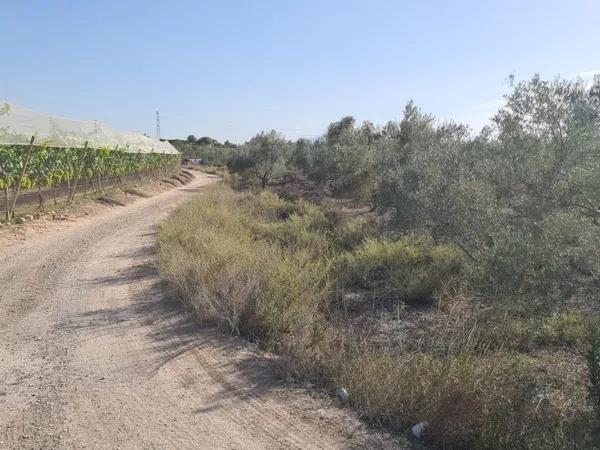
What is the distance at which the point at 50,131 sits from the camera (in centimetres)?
2006

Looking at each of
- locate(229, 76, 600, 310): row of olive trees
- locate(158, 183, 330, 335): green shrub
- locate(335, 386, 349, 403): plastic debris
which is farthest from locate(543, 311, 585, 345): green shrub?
locate(335, 386, 349, 403): plastic debris

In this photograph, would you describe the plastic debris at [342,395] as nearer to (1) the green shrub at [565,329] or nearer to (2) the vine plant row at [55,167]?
(1) the green shrub at [565,329]

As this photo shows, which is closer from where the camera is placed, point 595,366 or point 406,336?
point 595,366

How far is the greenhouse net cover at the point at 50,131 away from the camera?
55.1 feet

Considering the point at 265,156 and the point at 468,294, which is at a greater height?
the point at 265,156

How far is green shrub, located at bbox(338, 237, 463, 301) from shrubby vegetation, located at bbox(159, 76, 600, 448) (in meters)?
0.04

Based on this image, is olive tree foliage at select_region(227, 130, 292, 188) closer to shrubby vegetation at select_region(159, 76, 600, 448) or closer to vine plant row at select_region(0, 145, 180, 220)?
vine plant row at select_region(0, 145, 180, 220)

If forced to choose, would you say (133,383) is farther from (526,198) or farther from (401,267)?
(401,267)

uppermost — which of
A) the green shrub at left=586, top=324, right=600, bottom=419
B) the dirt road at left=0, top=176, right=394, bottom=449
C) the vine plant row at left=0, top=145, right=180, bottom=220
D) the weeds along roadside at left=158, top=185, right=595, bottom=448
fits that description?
the vine plant row at left=0, top=145, right=180, bottom=220

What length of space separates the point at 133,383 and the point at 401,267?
6.50m

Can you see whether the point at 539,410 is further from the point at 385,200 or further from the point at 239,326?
the point at 385,200

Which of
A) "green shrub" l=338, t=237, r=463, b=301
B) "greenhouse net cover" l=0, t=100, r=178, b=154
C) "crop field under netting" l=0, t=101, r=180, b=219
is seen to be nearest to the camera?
"green shrub" l=338, t=237, r=463, b=301

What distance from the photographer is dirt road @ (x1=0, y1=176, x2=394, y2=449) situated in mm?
3805

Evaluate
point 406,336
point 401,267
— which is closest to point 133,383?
point 406,336
